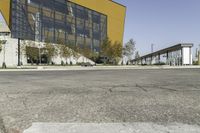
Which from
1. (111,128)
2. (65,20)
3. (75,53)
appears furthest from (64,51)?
(111,128)

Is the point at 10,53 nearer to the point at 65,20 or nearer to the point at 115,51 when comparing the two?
the point at 65,20

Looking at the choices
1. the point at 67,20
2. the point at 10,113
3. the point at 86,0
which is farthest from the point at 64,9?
the point at 10,113

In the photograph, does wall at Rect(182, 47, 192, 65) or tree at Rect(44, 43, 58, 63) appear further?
wall at Rect(182, 47, 192, 65)


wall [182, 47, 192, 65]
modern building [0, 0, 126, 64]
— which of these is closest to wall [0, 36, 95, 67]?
modern building [0, 0, 126, 64]

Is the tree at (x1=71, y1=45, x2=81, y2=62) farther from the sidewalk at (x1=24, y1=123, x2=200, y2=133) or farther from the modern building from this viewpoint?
the sidewalk at (x1=24, y1=123, x2=200, y2=133)

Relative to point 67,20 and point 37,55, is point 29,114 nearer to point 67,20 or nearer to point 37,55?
point 37,55

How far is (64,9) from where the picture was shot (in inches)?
3322

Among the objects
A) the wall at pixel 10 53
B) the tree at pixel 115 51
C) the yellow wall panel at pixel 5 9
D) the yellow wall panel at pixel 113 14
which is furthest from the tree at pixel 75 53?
the yellow wall panel at pixel 113 14

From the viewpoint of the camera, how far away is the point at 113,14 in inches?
4058

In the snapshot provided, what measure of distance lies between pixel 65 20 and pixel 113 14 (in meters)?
25.8

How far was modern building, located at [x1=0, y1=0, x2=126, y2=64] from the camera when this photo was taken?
6619 centimetres

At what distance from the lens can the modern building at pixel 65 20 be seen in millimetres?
66188

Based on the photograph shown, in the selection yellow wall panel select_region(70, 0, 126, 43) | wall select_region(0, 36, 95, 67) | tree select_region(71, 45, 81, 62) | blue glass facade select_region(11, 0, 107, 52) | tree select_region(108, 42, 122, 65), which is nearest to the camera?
wall select_region(0, 36, 95, 67)

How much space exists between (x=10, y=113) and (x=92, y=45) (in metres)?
87.7
